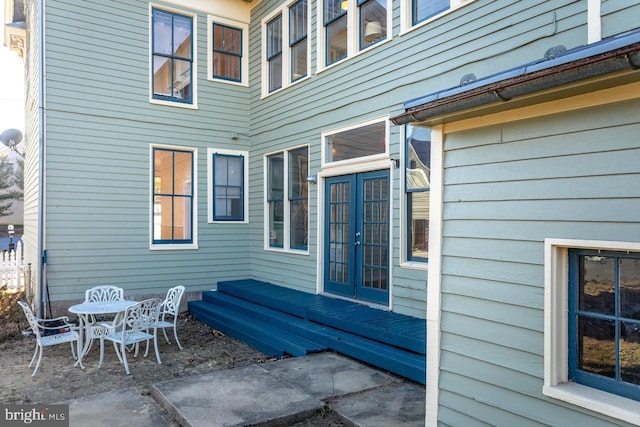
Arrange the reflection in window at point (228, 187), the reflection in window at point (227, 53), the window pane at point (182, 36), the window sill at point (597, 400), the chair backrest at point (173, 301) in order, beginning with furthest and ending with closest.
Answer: the reflection in window at point (227, 53) < the reflection in window at point (228, 187) < the window pane at point (182, 36) < the chair backrest at point (173, 301) < the window sill at point (597, 400)

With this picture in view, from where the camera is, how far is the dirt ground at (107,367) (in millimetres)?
4706

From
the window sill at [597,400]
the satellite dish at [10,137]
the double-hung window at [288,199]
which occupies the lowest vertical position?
the window sill at [597,400]

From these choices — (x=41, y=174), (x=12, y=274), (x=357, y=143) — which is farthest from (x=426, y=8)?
(x=12, y=274)

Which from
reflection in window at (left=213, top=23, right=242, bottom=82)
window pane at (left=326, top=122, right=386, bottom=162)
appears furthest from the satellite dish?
window pane at (left=326, top=122, right=386, bottom=162)

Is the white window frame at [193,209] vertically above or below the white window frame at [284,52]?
below

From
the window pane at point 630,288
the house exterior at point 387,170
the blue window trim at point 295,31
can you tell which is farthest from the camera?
the blue window trim at point 295,31

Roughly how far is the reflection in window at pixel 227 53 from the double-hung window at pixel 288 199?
2.02 metres

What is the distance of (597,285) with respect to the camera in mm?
2463

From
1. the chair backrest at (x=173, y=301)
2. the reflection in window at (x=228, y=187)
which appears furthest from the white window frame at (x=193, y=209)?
the chair backrest at (x=173, y=301)

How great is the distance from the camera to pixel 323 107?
23.8ft

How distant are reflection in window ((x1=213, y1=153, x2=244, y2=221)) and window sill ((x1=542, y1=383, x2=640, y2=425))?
24.3ft

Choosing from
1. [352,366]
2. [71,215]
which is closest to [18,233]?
[71,215]

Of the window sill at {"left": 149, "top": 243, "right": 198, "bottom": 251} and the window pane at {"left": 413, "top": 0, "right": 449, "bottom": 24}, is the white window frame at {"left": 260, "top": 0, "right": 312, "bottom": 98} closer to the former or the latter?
the window pane at {"left": 413, "top": 0, "right": 449, "bottom": 24}

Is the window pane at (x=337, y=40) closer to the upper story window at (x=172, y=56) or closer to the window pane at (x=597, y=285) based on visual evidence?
the upper story window at (x=172, y=56)
